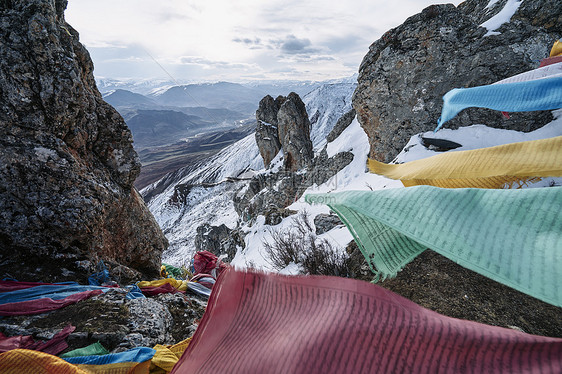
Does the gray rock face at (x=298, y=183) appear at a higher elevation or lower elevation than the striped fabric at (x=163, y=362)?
lower

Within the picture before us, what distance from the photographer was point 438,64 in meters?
Answer: 9.11

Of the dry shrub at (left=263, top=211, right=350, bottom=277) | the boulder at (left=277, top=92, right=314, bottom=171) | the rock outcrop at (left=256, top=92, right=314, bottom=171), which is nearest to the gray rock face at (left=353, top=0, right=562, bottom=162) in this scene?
the dry shrub at (left=263, top=211, right=350, bottom=277)

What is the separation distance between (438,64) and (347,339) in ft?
36.4

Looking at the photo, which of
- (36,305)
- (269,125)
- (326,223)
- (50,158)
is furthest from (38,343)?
(269,125)

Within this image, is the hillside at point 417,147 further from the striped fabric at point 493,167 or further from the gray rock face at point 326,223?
the striped fabric at point 493,167

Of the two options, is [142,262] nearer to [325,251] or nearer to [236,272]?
[325,251]

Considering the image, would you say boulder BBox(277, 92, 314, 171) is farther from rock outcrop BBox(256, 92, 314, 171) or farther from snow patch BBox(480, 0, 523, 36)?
snow patch BBox(480, 0, 523, 36)

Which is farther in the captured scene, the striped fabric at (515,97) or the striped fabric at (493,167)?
the striped fabric at (515,97)

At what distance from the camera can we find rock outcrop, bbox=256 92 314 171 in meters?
28.6

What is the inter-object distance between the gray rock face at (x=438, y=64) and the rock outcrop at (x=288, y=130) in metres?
15.3

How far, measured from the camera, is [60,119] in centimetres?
406

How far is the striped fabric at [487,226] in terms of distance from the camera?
0.97m

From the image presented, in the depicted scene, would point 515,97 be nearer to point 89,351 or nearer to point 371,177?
point 89,351

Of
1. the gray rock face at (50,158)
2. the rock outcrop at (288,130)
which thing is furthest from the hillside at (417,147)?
the rock outcrop at (288,130)
